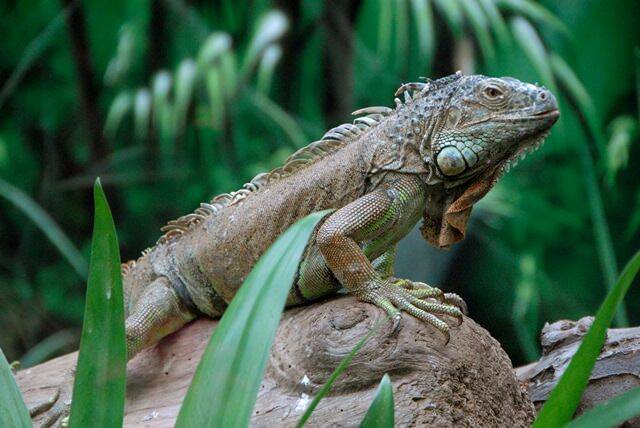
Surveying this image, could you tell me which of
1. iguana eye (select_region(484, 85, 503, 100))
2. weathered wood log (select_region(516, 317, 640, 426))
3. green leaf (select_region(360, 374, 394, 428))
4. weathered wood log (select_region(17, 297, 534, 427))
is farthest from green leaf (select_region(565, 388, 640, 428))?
iguana eye (select_region(484, 85, 503, 100))

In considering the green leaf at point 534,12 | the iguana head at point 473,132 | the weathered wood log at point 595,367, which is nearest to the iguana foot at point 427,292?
the iguana head at point 473,132

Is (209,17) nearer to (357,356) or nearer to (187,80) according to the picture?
(187,80)

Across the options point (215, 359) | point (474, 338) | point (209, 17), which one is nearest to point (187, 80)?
point (209, 17)

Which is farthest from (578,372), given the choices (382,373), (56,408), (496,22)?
(496,22)

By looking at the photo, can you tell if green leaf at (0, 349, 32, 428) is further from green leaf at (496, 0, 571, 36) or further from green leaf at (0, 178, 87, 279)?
green leaf at (496, 0, 571, 36)

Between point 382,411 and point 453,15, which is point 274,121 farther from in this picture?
point 382,411

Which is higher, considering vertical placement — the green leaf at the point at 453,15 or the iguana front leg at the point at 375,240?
the green leaf at the point at 453,15

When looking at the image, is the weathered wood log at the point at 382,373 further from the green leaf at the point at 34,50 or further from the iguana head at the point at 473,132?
the green leaf at the point at 34,50
